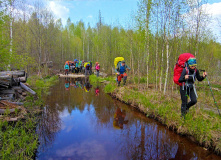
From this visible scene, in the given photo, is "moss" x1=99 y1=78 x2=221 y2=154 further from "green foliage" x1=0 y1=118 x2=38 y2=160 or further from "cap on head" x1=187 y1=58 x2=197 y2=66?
"green foliage" x1=0 y1=118 x2=38 y2=160

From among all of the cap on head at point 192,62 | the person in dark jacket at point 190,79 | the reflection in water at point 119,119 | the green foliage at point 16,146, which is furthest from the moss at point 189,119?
the green foliage at point 16,146

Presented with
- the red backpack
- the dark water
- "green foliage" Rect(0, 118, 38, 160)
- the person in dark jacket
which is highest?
the red backpack

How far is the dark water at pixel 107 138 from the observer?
10.3 ft

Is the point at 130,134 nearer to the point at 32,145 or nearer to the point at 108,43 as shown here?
the point at 32,145

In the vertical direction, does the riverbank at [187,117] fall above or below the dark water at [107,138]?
above

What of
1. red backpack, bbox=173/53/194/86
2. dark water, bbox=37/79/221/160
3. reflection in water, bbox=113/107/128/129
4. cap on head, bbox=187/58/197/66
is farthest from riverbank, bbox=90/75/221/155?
cap on head, bbox=187/58/197/66

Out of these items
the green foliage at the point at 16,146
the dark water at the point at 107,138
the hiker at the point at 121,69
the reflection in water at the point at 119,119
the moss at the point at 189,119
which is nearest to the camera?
the green foliage at the point at 16,146

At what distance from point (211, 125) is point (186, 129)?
568 millimetres

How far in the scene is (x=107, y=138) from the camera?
3.82m

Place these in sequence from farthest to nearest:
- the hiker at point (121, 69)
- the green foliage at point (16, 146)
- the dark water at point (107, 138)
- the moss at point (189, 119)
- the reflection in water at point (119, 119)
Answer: the hiker at point (121, 69), the reflection in water at point (119, 119), the moss at point (189, 119), the dark water at point (107, 138), the green foliage at point (16, 146)

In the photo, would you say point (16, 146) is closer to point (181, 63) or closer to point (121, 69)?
point (181, 63)

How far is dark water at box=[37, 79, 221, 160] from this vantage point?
314 centimetres

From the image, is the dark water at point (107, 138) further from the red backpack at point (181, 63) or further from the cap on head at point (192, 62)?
the cap on head at point (192, 62)

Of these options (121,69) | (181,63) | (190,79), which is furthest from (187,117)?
(121,69)
